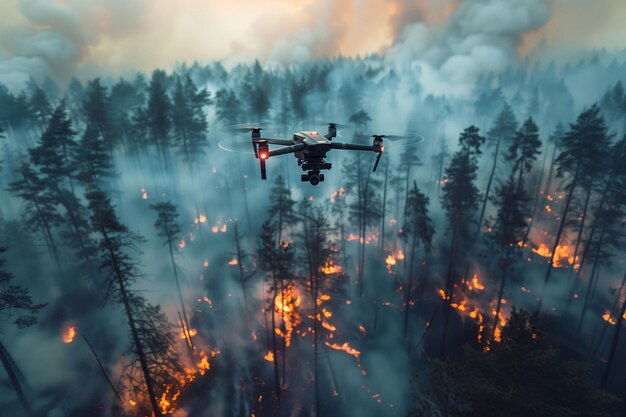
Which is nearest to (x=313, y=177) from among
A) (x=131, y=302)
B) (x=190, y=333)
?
(x=131, y=302)

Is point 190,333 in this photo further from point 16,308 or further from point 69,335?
point 16,308

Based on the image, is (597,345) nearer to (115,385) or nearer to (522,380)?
(522,380)

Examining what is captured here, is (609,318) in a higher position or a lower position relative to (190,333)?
higher

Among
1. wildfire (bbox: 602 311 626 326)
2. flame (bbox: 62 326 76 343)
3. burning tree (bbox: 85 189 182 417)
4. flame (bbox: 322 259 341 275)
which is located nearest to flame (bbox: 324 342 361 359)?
flame (bbox: 322 259 341 275)

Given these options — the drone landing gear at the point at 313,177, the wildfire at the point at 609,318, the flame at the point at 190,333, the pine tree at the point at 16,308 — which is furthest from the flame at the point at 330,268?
Result: the wildfire at the point at 609,318

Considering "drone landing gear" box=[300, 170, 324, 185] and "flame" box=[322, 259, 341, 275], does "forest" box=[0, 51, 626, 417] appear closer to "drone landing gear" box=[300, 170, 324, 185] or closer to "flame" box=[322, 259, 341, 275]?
"flame" box=[322, 259, 341, 275]
